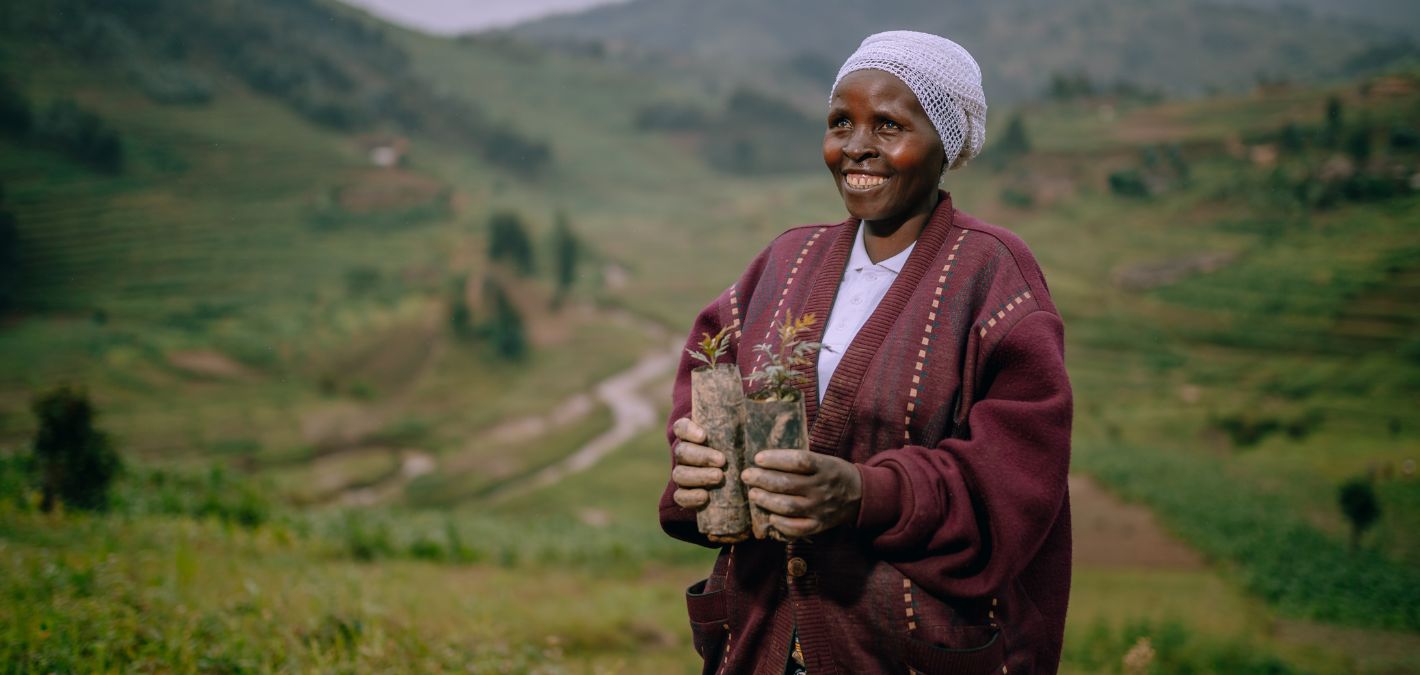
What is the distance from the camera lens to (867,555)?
1812 mm

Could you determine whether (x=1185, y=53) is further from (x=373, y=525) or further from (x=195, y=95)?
(x=373, y=525)

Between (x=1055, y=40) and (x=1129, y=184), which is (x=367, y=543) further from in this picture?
(x=1055, y=40)

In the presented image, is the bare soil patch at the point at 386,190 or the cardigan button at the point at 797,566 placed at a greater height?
the cardigan button at the point at 797,566

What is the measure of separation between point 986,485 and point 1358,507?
13380 millimetres

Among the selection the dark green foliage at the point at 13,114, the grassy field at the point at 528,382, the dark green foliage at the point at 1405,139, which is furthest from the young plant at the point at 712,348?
the dark green foliage at the point at 13,114

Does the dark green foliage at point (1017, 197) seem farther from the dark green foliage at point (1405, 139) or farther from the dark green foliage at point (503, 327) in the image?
the dark green foliage at point (503, 327)

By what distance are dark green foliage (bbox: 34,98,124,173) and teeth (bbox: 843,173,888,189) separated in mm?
51249

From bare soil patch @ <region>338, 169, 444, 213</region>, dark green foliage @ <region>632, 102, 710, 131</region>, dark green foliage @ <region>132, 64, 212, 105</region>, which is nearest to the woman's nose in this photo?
bare soil patch @ <region>338, 169, 444, 213</region>

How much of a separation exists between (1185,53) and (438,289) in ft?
230

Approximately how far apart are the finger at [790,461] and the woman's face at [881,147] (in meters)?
0.65

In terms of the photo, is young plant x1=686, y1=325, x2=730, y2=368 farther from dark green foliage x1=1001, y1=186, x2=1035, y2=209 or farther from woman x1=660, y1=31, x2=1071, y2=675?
dark green foliage x1=1001, y1=186, x2=1035, y2=209

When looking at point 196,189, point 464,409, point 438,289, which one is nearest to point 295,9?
point 196,189

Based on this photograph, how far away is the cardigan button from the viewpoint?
1.84 meters

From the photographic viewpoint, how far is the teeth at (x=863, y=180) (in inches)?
76.5
